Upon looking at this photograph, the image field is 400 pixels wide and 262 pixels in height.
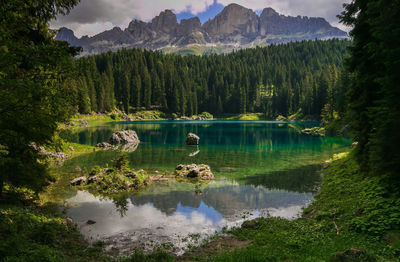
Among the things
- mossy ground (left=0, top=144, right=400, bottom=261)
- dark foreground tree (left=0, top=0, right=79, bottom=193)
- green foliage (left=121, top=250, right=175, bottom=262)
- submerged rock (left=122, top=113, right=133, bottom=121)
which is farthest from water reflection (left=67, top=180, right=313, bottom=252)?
submerged rock (left=122, top=113, right=133, bottom=121)

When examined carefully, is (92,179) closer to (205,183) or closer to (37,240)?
(205,183)

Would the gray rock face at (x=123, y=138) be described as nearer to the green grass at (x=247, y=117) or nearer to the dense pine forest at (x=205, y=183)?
the dense pine forest at (x=205, y=183)

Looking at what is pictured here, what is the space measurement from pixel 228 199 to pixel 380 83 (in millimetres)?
12885

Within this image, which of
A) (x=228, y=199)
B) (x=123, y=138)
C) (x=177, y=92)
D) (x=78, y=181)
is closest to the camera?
(x=228, y=199)

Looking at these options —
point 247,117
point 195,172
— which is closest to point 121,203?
point 195,172

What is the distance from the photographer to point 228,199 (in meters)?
21.1

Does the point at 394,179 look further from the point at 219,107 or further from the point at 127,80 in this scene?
the point at 219,107

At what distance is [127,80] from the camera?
158 m

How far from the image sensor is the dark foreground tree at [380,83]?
11789mm

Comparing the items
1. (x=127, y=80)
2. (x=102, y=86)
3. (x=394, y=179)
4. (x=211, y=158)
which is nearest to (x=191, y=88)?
(x=127, y=80)

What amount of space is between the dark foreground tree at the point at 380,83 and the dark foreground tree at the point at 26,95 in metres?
13.1

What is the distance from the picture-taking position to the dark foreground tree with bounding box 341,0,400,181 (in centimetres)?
1179

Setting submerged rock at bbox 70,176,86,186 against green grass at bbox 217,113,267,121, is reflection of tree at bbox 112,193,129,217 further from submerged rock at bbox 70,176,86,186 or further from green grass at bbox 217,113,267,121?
green grass at bbox 217,113,267,121

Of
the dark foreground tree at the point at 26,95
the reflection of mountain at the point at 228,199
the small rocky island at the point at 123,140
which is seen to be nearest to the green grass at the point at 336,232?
the reflection of mountain at the point at 228,199
